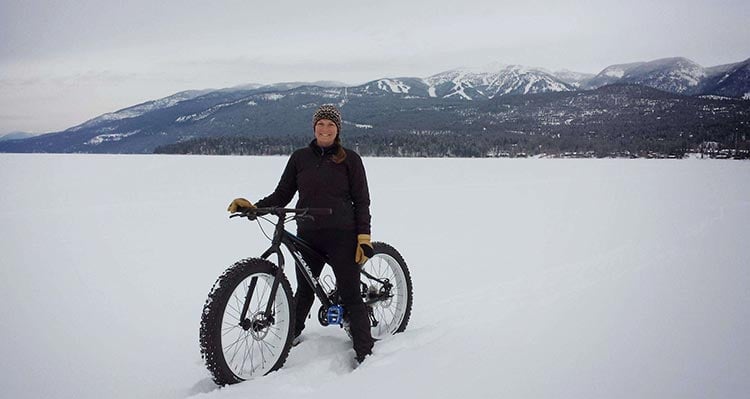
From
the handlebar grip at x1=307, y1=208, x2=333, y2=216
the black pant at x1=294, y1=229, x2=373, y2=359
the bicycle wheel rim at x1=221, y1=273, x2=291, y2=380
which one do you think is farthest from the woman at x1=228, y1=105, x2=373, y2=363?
the bicycle wheel rim at x1=221, y1=273, x2=291, y2=380

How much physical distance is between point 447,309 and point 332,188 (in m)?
1.84

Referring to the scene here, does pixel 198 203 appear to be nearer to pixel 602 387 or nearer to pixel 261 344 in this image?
pixel 261 344

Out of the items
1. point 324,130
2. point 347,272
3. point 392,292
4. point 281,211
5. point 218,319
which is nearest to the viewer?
point 218,319

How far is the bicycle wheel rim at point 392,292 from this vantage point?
3783 mm

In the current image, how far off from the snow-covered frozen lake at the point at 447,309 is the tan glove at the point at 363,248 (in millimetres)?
Answer: 662

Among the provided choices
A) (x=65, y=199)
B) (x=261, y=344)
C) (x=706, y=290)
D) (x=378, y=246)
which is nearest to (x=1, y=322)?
(x=261, y=344)

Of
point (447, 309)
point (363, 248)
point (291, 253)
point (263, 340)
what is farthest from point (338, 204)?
point (447, 309)

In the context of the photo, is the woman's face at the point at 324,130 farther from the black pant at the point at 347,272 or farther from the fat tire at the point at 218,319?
the fat tire at the point at 218,319

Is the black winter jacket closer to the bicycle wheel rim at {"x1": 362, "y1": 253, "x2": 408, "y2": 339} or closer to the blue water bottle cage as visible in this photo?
the blue water bottle cage

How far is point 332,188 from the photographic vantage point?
123 inches

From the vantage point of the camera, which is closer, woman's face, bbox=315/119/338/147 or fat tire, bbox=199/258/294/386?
fat tire, bbox=199/258/294/386

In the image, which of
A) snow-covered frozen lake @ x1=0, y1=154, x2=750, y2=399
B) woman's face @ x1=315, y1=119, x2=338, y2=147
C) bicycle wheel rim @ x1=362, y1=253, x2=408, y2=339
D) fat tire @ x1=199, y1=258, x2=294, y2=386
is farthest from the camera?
bicycle wheel rim @ x1=362, y1=253, x2=408, y2=339

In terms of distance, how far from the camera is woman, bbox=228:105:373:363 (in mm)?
3127

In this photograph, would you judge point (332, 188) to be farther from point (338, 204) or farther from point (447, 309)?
point (447, 309)
